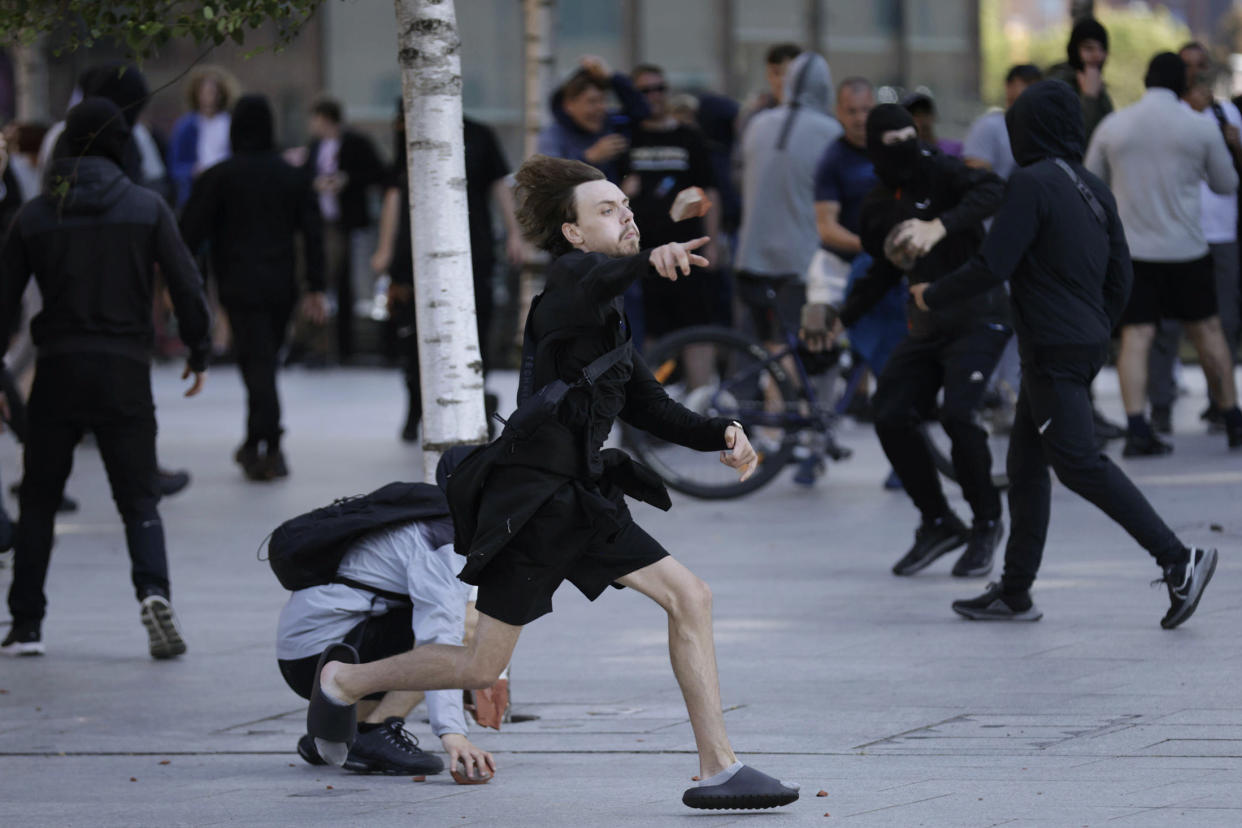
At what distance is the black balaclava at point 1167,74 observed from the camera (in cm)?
1141

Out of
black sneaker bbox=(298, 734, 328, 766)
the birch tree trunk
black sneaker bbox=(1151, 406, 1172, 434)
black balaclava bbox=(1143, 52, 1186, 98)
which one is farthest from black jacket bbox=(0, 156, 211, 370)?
black sneaker bbox=(1151, 406, 1172, 434)

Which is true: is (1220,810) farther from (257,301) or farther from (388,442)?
(388,442)

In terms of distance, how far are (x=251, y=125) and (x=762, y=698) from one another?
6435 millimetres

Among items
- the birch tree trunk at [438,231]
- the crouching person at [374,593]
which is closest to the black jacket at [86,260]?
the birch tree trunk at [438,231]

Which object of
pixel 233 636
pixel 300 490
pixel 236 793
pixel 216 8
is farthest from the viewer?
pixel 300 490

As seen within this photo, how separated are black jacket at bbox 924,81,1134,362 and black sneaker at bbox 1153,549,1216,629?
756 millimetres

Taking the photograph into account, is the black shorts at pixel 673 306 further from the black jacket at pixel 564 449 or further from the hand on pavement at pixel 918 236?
the black jacket at pixel 564 449

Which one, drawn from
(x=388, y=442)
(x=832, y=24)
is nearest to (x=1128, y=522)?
(x=388, y=442)

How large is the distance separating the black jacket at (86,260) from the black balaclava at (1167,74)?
5.97 m

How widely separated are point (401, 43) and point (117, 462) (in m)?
2.11

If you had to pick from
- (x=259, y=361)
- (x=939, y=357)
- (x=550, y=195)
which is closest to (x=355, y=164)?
(x=259, y=361)

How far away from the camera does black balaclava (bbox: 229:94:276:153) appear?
11.8 meters

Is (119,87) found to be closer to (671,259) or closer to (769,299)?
(769,299)

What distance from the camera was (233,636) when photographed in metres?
7.87
